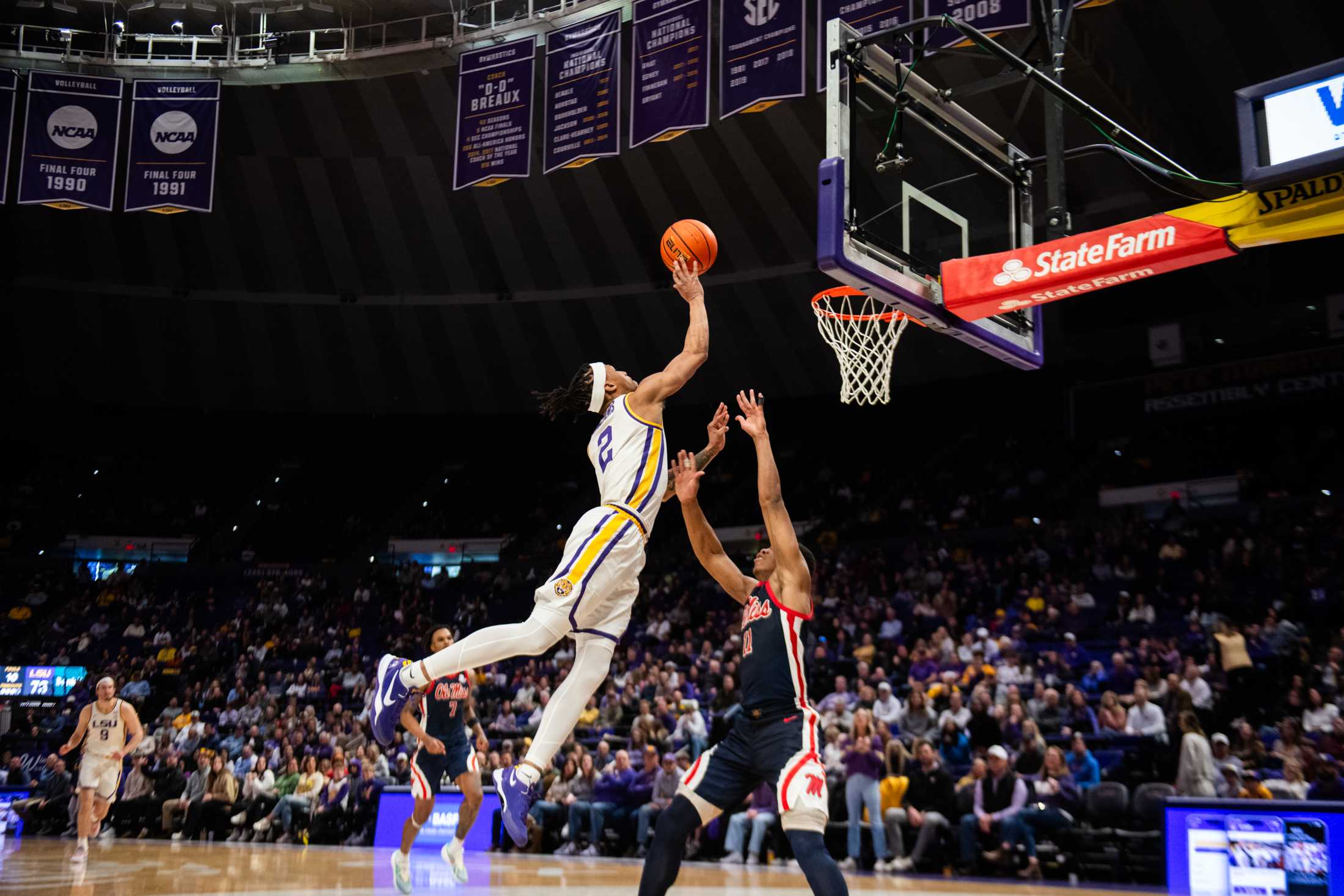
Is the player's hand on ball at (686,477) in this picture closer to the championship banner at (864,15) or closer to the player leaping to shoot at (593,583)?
the player leaping to shoot at (593,583)

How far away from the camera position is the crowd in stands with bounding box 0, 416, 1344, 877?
1198 centimetres

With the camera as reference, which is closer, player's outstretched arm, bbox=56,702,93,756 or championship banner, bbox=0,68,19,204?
player's outstretched arm, bbox=56,702,93,756

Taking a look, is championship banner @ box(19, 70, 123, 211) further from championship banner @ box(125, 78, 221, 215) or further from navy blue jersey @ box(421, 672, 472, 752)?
navy blue jersey @ box(421, 672, 472, 752)

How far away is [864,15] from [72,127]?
11.7 m

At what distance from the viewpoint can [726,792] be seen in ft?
17.4

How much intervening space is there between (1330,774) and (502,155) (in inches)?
459

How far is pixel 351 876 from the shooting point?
32.0 ft

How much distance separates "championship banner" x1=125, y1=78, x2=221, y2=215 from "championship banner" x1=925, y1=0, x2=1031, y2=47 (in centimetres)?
1047

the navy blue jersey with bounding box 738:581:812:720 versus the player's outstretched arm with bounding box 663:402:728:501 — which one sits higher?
the player's outstretched arm with bounding box 663:402:728:501

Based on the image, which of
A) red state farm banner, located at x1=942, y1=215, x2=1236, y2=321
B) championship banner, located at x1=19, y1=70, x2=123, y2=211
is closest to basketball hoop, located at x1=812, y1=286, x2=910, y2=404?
red state farm banner, located at x1=942, y1=215, x2=1236, y2=321

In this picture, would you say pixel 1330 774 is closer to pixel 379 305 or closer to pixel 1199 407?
pixel 1199 407

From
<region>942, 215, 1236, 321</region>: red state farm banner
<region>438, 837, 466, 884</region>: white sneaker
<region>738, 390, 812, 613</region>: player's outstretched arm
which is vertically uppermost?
<region>942, 215, 1236, 321</region>: red state farm banner

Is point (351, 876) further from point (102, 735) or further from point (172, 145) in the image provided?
point (172, 145)

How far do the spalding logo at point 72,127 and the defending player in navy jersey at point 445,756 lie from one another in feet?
39.7
